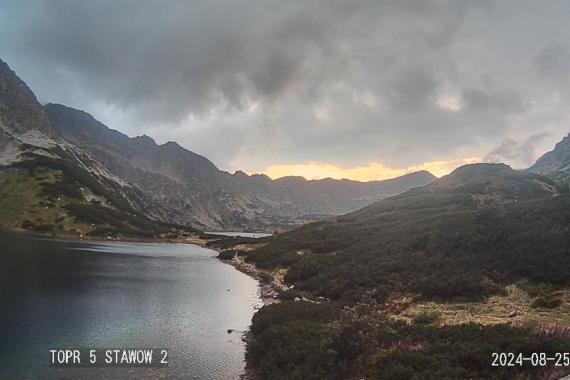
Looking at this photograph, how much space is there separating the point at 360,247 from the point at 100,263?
49356 mm

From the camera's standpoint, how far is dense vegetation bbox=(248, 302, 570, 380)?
20.0 m

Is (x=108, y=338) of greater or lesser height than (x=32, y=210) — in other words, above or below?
below

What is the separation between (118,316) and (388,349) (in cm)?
2805

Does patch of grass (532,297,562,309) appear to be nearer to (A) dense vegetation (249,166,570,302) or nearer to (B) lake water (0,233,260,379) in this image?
(A) dense vegetation (249,166,570,302)

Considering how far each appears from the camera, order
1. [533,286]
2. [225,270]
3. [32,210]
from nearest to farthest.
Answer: [533,286] → [225,270] → [32,210]

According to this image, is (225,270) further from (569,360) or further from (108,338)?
(569,360)

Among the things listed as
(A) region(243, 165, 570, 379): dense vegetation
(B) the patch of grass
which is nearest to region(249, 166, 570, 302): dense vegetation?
(A) region(243, 165, 570, 379): dense vegetation

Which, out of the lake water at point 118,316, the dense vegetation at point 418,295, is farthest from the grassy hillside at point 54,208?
the dense vegetation at point 418,295

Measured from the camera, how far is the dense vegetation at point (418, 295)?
838 inches

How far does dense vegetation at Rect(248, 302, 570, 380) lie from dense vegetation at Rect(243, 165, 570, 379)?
6 cm

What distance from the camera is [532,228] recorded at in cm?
4516

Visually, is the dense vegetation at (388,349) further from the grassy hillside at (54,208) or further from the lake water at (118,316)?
the grassy hillside at (54,208)

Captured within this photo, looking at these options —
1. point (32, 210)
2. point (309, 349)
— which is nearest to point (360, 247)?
point (309, 349)

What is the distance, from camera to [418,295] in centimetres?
3903
